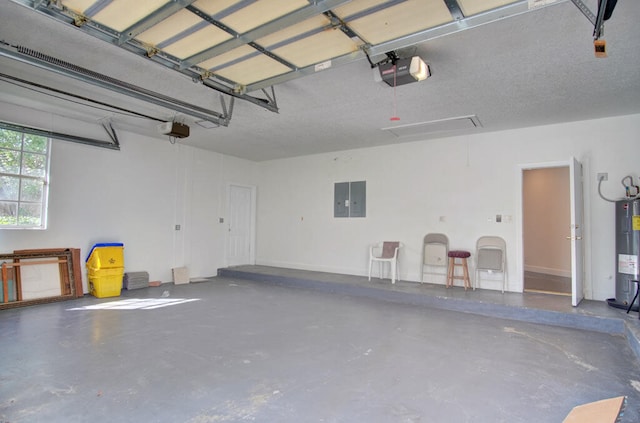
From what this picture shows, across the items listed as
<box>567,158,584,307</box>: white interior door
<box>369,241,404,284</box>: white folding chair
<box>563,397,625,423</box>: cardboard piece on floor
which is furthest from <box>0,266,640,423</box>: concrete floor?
<box>369,241,404,284</box>: white folding chair

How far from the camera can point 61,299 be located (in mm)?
5203

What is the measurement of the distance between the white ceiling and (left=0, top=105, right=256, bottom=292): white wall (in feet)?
1.94

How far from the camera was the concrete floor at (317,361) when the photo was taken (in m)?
2.29

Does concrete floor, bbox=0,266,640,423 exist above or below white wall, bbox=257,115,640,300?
below

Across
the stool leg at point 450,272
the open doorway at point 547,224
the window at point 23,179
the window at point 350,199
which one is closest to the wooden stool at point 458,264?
the stool leg at point 450,272

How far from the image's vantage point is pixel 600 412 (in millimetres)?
1382

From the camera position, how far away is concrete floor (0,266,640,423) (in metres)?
2.29

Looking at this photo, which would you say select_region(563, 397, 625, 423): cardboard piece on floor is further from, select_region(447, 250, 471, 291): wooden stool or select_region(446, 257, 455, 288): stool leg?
select_region(446, 257, 455, 288): stool leg

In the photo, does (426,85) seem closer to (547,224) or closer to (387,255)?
(387,255)

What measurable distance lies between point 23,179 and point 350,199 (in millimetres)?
5385

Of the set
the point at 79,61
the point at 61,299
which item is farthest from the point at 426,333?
the point at 61,299

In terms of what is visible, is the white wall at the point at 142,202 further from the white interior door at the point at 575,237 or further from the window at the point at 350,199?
the white interior door at the point at 575,237

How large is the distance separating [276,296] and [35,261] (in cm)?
355

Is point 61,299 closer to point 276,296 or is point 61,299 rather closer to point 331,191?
point 276,296
